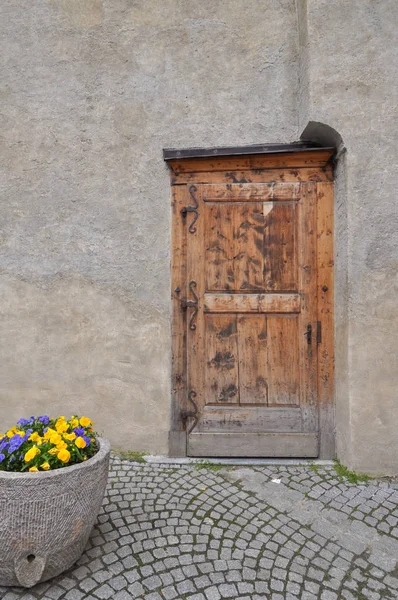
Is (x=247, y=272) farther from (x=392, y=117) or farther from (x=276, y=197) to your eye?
(x=392, y=117)

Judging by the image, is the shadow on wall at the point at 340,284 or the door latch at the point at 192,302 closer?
the shadow on wall at the point at 340,284

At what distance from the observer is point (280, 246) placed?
10.8 feet

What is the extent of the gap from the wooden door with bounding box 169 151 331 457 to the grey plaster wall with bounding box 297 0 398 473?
13.0 inches

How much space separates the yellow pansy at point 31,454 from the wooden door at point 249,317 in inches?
63.6

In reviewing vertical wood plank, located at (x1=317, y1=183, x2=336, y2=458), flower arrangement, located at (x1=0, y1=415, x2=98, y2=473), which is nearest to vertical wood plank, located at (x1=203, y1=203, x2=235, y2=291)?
vertical wood plank, located at (x1=317, y1=183, x2=336, y2=458)

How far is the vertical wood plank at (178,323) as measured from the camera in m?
3.31

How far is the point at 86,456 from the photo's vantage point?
1993mm

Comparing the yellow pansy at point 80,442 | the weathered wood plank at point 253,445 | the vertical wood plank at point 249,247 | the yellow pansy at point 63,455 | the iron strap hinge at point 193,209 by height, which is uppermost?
the iron strap hinge at point 193,209

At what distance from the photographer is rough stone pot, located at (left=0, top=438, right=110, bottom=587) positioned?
1.76 meters

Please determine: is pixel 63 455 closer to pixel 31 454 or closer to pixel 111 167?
pixel 31 454

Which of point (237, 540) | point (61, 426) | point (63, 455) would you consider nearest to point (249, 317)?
point (237, 540)

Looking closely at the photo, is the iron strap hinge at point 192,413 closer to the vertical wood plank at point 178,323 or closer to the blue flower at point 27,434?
the vertical wood plank at point 178,323

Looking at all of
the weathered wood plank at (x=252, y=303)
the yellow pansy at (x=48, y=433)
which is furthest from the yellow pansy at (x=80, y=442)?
the weathered wood plank at (x=252, y=303)

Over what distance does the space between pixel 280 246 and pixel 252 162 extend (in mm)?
744
